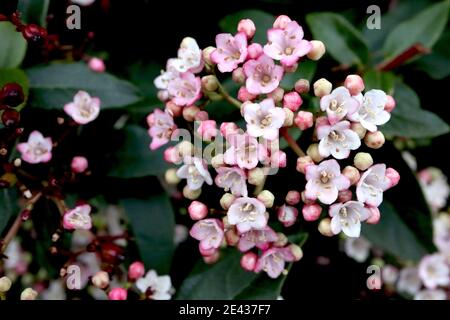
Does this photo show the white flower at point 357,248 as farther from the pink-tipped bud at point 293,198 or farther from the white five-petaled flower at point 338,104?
the white five-petaled flower at point 338,104

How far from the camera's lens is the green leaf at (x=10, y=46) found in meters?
1.73

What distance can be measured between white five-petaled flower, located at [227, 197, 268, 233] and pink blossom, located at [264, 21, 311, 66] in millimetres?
342

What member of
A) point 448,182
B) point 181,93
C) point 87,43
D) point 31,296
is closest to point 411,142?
point 448,182

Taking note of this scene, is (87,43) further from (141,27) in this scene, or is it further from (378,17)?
(378,17)

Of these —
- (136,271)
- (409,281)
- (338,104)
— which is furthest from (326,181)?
(409,281)

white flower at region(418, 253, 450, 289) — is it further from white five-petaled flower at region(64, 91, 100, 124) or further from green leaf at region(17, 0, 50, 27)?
green leaf at region(17, 0, 50, 27)

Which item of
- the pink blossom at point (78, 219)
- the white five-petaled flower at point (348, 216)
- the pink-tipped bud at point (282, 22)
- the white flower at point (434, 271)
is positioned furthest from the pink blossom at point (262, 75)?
the white flower at point (434, 271)

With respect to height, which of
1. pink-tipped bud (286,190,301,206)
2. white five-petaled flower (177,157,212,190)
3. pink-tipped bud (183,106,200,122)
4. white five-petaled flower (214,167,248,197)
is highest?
pink-tipped bud (183,106,200,122)

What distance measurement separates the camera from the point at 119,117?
6.26ft

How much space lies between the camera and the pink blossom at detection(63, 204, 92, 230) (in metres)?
1.57

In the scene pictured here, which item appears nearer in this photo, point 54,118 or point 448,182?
point 54,118

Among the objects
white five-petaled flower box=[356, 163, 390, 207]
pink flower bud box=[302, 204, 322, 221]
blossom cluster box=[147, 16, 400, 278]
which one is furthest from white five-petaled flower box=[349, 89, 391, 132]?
pink flower bud box=[302, 204, 322, 221]

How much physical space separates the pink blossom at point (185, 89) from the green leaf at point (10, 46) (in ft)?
1.57
